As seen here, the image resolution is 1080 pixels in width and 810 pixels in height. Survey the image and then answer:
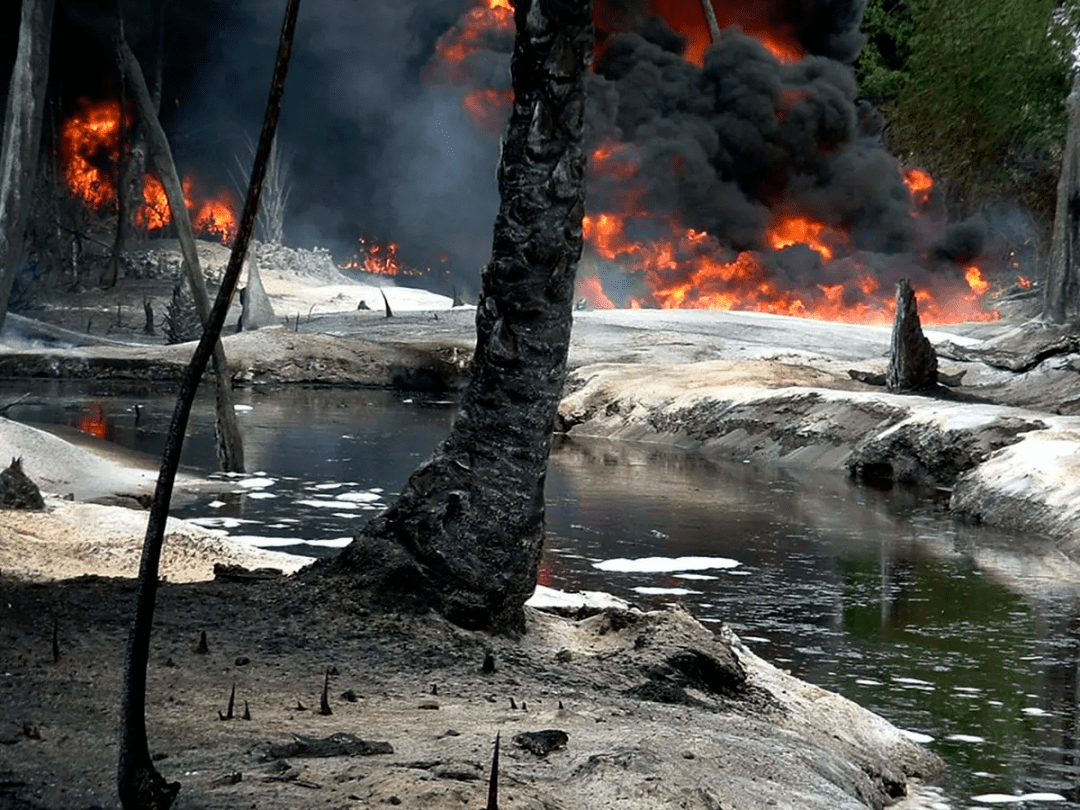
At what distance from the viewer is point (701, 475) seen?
19.5 metres

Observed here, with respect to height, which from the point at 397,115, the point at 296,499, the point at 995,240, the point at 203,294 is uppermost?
the point at 397,115

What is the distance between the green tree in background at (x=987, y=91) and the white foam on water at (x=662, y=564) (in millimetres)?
20407

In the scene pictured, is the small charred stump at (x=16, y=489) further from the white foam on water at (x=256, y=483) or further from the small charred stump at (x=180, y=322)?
the small charred stump at (x=180, y=322)

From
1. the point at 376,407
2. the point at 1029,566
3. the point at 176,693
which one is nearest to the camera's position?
the point at 176,693

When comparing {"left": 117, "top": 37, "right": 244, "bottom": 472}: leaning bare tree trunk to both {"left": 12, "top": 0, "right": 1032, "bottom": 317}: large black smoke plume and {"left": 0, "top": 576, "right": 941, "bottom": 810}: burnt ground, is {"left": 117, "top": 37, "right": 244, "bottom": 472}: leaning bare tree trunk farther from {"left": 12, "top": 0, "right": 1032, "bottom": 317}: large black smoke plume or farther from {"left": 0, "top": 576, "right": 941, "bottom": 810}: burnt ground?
{"left": 12, "top": 0, "right": 1032, "bottom": 317}: large black smoke plume

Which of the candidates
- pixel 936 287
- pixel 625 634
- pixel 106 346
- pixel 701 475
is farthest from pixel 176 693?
pixel 936 287

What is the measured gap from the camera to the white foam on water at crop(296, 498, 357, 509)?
14727mm

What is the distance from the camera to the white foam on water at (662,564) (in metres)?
11.9

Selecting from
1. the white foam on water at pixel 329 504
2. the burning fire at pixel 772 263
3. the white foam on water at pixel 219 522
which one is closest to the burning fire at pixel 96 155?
the burning fire at pixel 772 263

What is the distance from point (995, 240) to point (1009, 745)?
44.4 meters

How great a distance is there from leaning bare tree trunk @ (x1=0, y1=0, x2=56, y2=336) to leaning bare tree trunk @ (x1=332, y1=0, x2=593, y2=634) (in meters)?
11.3

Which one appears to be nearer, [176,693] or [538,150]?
[176,693]

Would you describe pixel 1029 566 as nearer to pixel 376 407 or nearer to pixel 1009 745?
pixel 1009 745

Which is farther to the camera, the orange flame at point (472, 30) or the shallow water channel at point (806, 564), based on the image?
the orange flame at point (472, 30)
